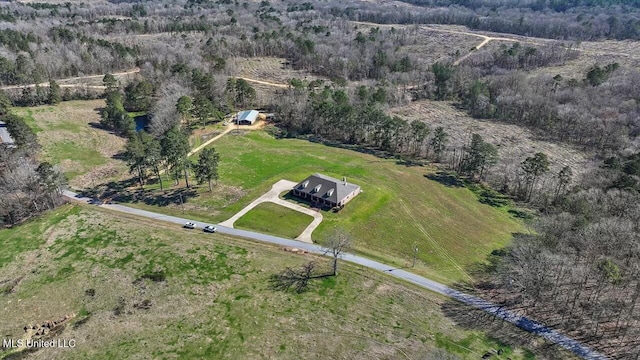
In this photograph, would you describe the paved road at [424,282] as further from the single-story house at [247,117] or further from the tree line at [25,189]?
the single-story house at [247,117]

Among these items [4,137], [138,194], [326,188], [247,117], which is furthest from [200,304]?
[4,137]

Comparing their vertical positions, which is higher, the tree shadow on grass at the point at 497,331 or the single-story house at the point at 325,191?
the single-story house at the point at 325,191

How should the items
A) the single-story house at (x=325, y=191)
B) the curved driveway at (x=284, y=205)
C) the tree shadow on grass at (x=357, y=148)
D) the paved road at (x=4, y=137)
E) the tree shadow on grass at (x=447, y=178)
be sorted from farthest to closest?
the tree shadow on grass at (x=357, y=148), the paved road at (x=4, y=137), the tree shadow on grass at (x=447, y=178), the single-story house at (x=325, y=191), the curved driveway at (x=284, y=205)

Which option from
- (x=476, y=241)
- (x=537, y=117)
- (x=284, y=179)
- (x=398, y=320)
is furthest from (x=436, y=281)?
(x=537, y=117)

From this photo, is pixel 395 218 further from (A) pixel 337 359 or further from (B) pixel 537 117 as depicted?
(B) pixel 537 117

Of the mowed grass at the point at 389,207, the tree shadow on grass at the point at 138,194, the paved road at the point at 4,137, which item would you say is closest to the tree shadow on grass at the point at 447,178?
the mowed grass at the point at 389,207
